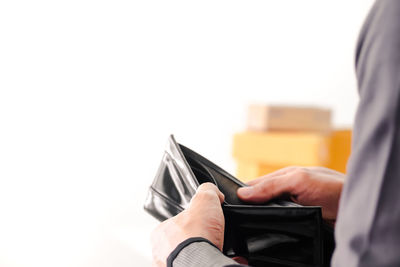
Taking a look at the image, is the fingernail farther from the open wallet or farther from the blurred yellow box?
the blurred yellow box

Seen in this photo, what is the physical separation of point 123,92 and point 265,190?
5.95 feet

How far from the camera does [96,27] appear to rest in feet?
7.89

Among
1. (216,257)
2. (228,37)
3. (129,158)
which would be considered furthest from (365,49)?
(228,37)

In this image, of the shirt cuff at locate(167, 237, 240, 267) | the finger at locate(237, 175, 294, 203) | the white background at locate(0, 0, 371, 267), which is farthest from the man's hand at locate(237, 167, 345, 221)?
the white background at locate(0, 0, 371, 267)

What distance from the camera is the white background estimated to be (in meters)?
2.17

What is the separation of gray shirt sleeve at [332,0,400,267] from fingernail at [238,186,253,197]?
1.26 ft

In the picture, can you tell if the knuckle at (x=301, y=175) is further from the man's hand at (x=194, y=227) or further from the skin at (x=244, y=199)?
the man's hand at (x=194, y=227)

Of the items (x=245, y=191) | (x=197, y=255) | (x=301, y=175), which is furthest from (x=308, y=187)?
(x=197, y=255)

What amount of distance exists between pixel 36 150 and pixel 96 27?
0.69 m

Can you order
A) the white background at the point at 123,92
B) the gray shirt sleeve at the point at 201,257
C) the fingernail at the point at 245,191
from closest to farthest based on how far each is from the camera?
the gray shirt sleeve at the point at 201,257 → the fingernail at the point at 245,191 → the white background at the point at 123,92

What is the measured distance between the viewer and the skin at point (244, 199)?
0.64m

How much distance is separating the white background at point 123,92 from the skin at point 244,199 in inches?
49.9

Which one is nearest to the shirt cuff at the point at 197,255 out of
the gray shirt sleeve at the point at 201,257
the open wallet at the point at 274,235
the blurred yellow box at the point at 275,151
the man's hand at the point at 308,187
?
the gray shirt sleeve at the point at 201,257

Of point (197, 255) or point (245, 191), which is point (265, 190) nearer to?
point (245, 191)
